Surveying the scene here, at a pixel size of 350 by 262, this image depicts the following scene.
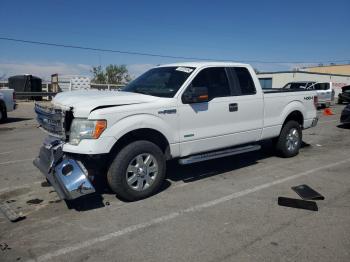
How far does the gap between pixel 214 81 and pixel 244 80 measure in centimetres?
79

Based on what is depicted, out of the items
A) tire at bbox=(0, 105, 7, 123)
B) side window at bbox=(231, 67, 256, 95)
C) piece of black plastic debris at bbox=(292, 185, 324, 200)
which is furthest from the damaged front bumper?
tire at bbox=(0, 105, 7, 123)

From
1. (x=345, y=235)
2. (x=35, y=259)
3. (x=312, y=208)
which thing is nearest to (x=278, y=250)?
(x=345, y=235)

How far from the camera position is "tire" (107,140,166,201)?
15.9 feet

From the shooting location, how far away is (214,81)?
242 inches

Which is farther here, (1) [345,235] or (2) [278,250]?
(1) [345,235]

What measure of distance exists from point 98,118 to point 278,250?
2655mm

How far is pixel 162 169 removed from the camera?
530 cm

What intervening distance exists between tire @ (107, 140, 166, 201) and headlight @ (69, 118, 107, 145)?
1.50 feet

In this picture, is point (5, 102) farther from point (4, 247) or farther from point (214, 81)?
point (4, 247)

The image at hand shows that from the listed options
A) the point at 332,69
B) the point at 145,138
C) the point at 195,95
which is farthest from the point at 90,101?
the point at 332,69

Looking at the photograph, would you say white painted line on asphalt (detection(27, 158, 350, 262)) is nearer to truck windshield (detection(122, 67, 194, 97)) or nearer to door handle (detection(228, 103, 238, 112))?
door handle (detection(228, 103, 238, 112))

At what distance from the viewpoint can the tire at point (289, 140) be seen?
7.53m

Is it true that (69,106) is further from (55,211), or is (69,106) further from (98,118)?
(55,211)

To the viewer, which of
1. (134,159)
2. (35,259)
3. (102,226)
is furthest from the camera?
(134,159)
